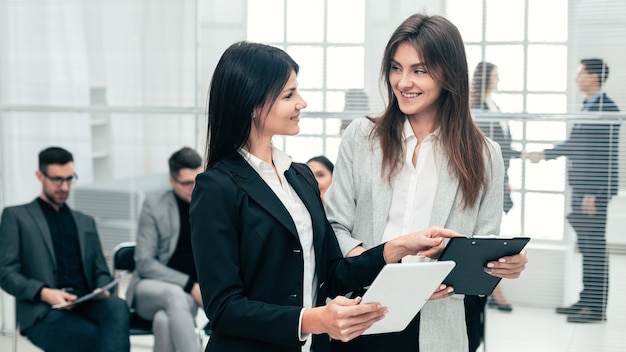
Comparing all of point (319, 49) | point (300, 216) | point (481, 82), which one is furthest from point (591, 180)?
point (300, 216)

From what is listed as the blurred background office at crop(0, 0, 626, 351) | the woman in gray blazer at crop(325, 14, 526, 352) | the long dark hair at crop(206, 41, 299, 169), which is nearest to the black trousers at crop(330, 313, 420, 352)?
the woman in gray blazer at crop(325, 14, 526, 352)

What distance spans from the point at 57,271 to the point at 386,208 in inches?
106

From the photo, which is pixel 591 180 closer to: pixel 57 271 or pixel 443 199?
pixel 443 199

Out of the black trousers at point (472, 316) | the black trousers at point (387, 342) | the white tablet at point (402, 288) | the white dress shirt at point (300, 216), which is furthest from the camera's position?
the black trousers at point (472, 316)

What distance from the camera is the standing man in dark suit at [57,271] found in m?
4.29

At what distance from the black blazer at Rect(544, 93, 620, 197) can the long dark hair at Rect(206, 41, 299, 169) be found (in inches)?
104

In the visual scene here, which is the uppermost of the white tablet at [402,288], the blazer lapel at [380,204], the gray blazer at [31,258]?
the blazer lapel at [380,204]

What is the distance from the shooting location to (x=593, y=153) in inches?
168

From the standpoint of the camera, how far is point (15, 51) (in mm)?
5348

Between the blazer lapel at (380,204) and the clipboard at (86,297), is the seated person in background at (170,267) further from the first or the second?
the blazer lapel at (380,204)

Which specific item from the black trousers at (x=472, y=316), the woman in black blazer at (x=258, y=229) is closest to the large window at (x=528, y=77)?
the black trousers at (x=472, y=316)

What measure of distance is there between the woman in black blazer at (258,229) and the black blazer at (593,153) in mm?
2524

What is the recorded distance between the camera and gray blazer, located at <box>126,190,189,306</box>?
4508mm

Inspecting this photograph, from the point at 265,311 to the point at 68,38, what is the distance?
3.75 meters
